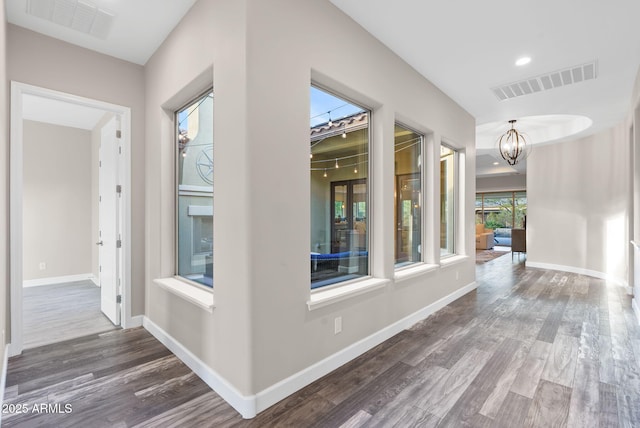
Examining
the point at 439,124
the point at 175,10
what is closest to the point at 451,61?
the point at 439,124

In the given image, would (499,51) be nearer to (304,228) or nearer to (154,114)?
(304,228)

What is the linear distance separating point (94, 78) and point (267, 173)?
2474 mm

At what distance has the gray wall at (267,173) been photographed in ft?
6.29

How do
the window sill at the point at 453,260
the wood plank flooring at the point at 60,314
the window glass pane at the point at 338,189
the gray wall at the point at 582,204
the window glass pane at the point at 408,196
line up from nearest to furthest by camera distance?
the window glass pane at the point at 338,189
the wood plank flooring at the point at 60,314
the window glass pane at the point at 408,196
the window sill at the point at 453,260
the gray wall at the point at 582,204

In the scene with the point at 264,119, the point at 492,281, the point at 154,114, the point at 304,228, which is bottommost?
the point at 492,281

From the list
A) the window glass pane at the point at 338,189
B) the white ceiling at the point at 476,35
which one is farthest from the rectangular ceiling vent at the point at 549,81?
the window glass pane at the point at 338,189

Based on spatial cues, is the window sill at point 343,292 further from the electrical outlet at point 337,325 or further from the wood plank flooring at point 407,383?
the wood plank flooring at point 407,383

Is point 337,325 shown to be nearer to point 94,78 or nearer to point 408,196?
point 408,196

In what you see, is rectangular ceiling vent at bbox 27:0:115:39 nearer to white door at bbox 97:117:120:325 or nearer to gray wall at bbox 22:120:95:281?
white door at bbox 97:117:120:325

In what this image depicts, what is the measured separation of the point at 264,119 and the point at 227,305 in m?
1.23

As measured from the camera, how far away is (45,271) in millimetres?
5414

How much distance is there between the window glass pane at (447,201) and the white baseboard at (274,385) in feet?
5.59

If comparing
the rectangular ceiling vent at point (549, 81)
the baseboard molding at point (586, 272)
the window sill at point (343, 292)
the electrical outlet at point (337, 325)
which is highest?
the rectangular ceiling vent at point (549, 81)

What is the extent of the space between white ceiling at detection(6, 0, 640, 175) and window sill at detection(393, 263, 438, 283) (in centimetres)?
225
